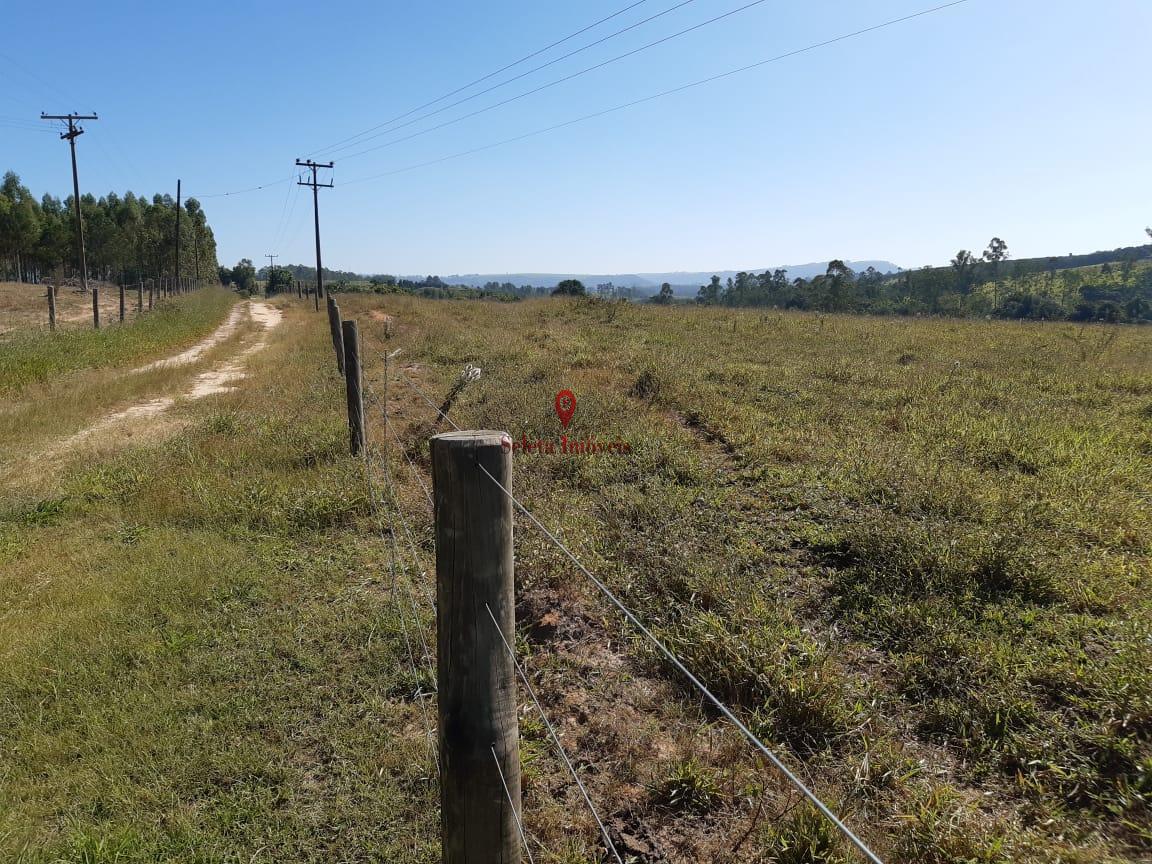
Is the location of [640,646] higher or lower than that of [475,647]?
lower

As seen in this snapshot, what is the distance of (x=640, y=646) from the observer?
343cm

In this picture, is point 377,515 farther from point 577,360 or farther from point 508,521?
point 577,360

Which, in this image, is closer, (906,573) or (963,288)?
(906,573)

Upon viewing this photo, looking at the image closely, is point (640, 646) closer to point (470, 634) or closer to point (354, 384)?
point (470, 634)

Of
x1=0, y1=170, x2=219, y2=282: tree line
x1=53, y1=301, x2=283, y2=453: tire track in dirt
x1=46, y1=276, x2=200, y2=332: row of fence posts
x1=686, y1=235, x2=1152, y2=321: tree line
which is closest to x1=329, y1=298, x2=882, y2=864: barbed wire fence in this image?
x1=53, y1=301, x2=283, y2=453: tire track in dirt

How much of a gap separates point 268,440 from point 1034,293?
73338mm

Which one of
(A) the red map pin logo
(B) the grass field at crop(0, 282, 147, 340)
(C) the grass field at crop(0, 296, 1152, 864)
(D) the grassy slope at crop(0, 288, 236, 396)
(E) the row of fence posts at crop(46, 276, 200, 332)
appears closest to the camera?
(C) the grass field at crop(0, 296, 1152, 864)

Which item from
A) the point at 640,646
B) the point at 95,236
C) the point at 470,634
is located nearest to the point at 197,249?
the point at 95,236

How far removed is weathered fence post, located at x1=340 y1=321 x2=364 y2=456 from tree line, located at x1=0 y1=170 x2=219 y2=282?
221 feet

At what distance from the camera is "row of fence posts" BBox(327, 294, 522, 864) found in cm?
147

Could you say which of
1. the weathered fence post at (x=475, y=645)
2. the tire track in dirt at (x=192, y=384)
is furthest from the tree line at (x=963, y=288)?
the weathered fence post at (x=475, y=645)

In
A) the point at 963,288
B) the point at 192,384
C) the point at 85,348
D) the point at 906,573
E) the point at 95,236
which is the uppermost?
the point at 95,236

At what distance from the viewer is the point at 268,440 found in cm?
729

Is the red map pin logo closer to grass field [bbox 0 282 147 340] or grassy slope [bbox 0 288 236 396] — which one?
grassy slope [bbox 0 288 236 396]
